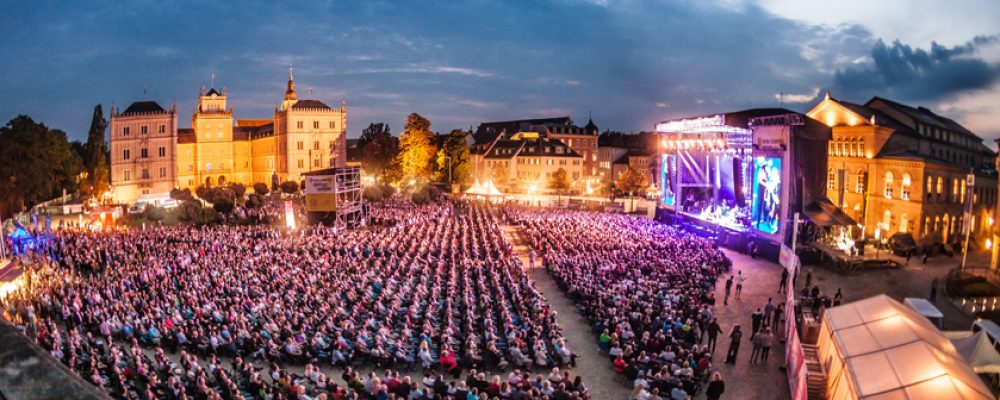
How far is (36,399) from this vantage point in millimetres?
2264

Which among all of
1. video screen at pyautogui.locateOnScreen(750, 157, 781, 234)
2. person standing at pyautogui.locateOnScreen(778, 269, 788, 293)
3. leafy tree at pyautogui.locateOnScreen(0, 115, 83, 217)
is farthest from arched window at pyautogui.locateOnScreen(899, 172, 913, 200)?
leafy tree at pyautogui.locateOnScreen(0, 115, 83, 217)

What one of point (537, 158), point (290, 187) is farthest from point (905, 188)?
point (290, 187)

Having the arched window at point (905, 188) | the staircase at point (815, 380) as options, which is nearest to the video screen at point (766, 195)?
the arched window at point (905, 188)

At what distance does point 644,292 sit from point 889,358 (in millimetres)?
9227

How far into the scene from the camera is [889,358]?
10664 mm

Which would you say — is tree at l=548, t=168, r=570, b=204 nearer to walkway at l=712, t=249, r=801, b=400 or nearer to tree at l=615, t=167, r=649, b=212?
tree at l=615, t=167, r=649, b=212

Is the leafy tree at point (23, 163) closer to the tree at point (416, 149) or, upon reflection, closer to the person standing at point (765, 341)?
the tree at point (416, 149)

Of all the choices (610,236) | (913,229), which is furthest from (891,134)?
(610,236)

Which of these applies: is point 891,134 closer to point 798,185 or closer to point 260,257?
point 798,185

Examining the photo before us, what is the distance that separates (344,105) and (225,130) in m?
15.0

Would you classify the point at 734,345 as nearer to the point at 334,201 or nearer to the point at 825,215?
the point at 825,215

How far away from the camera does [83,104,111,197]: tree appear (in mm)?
63281

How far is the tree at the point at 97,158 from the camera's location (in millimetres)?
63281

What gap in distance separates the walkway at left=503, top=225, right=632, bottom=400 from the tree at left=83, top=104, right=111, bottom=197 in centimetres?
5765
